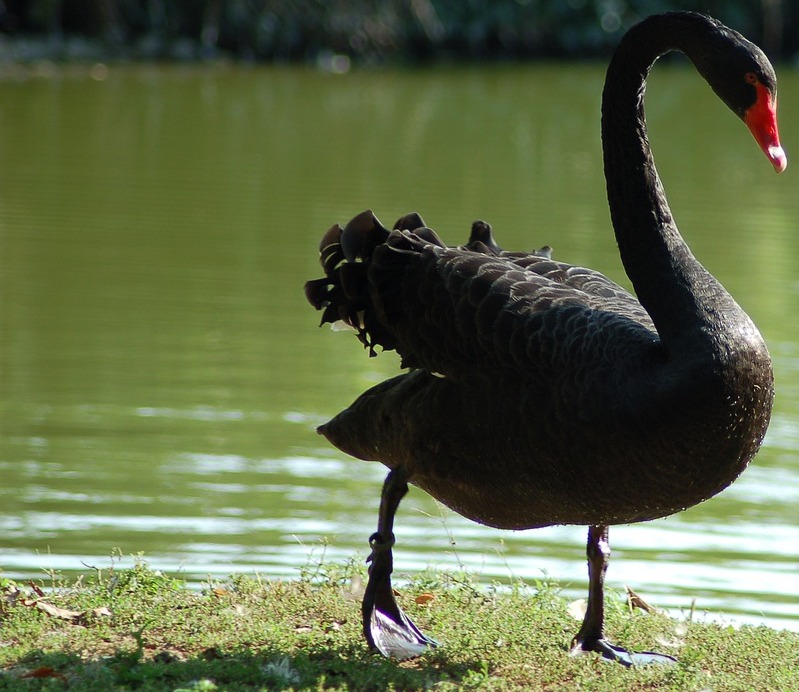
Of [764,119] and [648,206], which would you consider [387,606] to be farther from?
[764,119]

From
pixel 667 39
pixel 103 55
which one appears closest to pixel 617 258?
pixel 667 39

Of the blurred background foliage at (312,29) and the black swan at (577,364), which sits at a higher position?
the blurred background foliage at (312,29)

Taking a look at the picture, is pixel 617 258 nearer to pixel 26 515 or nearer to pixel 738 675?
pixel 26 515

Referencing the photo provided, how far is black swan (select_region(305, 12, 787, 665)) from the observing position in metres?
3.72

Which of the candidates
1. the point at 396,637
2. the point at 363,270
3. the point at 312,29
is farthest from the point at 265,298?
the point at 312,29

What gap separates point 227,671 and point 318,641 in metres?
0.46

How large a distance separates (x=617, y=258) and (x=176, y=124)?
8.79m

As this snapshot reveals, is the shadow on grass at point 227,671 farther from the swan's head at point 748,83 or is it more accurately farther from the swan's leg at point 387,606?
the swan's head at point 748,83

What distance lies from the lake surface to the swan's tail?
3.68ft

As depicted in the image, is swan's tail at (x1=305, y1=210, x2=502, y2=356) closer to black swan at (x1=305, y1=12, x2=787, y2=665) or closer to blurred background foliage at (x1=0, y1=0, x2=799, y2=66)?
black swan at (x1=305, y1=12, x2=787, y2=665)

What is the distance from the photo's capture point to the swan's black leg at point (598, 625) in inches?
170

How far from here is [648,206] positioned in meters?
4.14

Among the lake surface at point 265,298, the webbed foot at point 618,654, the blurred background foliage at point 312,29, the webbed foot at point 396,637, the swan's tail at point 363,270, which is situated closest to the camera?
the webbed foot at point 396,637

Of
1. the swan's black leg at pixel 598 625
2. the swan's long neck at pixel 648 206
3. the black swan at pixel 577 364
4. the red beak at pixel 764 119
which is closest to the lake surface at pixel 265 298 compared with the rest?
the swan's black leg at pixel 598 625
